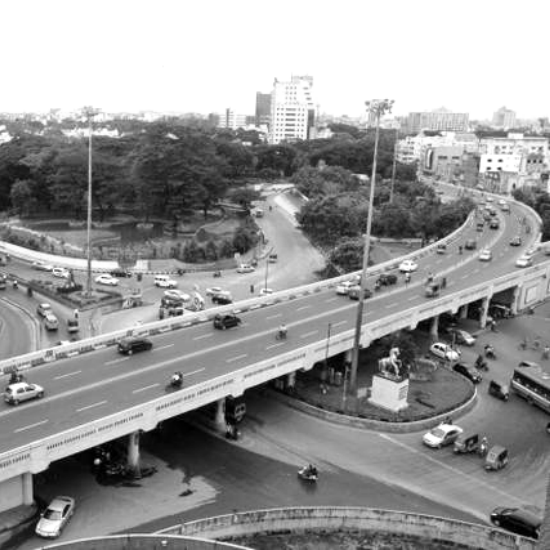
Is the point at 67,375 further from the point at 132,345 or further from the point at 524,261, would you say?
the point at 524,261

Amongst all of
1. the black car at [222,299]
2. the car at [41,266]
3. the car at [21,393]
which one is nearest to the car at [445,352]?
the black car at [222,299]

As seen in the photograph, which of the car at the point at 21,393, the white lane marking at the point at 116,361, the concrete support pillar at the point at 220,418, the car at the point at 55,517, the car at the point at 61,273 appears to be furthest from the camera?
the car at the point at 61,273

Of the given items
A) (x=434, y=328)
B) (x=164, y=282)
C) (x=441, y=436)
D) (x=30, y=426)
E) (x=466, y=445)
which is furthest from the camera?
(x=164, y=282)

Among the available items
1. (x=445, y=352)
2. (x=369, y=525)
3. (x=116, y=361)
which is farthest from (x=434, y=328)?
(x=369, y=525)

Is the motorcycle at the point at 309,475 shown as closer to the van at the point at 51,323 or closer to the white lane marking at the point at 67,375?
the white lane marking at the point at 67,375

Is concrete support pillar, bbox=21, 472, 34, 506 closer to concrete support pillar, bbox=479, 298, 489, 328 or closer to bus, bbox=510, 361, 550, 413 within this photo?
bus, bbox=510, 361, 550, 413

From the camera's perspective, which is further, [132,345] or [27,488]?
[132,345]
